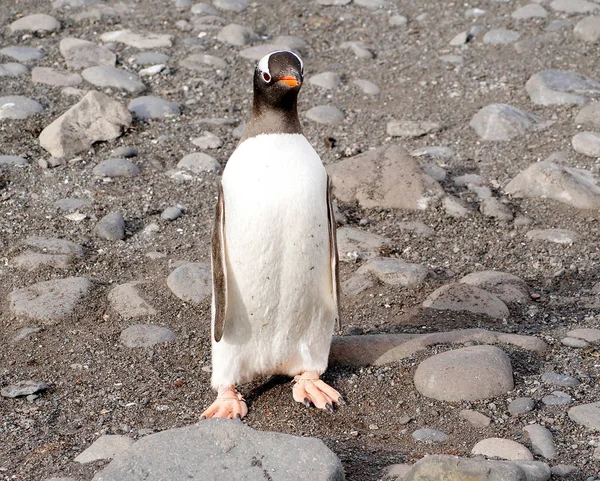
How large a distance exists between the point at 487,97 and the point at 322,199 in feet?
13.1

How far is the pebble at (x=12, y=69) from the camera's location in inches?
Result: 294

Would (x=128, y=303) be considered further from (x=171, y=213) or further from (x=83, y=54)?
(x=83, y=54)

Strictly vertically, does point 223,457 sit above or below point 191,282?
above

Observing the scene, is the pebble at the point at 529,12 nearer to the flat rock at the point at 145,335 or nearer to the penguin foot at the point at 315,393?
the flat rock at the point at 145,335

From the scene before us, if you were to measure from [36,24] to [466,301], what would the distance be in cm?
502

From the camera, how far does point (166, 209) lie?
19.7 feet

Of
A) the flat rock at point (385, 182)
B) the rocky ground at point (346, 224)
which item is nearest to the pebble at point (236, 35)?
the rocky ground at point (346, 224)

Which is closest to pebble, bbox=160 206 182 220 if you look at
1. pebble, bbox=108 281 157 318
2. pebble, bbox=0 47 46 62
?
pebble, bbox=108 281 157 318

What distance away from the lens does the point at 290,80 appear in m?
3.77

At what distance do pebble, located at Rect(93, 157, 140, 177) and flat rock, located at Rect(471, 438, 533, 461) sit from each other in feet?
11.7

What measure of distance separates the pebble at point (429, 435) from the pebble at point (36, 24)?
577 centimetres

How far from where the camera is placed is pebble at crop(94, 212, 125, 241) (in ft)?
18.6

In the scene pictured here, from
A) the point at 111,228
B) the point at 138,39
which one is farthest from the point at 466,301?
the point at 138,39

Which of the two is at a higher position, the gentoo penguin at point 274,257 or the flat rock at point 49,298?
the gentoo penguin at point 274,257
